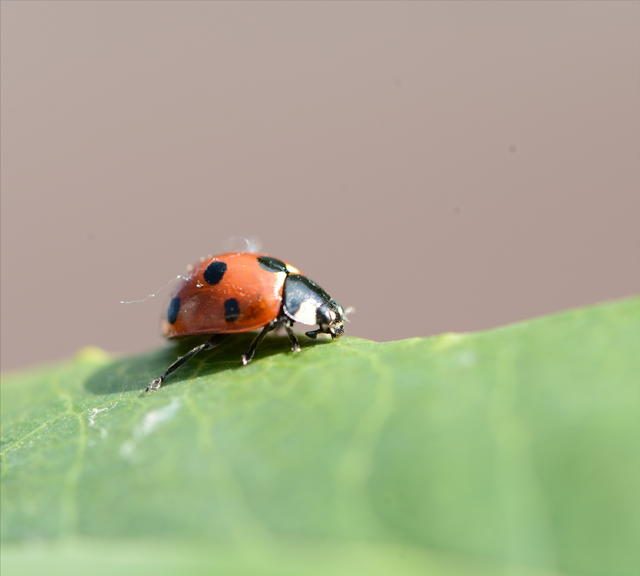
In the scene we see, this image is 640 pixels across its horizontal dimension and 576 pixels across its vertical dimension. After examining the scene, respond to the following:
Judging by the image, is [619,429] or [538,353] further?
[538,353]

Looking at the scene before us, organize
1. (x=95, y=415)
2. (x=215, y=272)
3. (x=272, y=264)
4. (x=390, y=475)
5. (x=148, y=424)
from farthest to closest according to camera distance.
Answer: (x=272, y=264) → (x=215, y=272) → (x=95, y=415) → (x=148, y=424) → (x=390, y=475)

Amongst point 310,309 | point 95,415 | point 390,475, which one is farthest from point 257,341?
point 390,475

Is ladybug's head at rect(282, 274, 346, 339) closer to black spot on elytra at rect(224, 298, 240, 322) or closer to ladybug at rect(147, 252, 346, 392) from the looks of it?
ladybug at rect(147, 252, 346, 392)

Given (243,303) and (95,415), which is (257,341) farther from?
(95,415)

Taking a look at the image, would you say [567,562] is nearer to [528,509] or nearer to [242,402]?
[528,509]

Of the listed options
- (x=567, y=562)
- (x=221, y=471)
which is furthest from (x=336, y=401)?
(x=567, y=562)

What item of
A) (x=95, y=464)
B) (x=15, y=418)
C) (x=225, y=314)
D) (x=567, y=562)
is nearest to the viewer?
(x=567, y=562)
